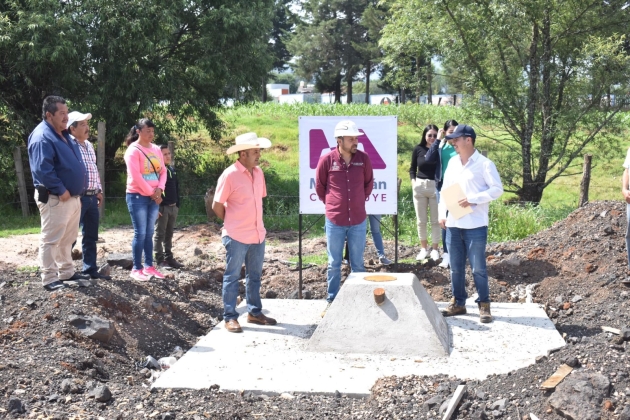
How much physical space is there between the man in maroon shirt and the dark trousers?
2918 millimetres

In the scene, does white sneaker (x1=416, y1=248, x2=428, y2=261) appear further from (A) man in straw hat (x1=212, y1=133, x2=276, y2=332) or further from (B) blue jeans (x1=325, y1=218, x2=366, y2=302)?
(A) man in straw hat (x1=212, y1=133, x2=276, y2=332)

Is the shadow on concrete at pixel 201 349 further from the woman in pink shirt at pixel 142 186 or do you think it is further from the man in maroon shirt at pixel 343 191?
the woman in pink shirt at pixel 142 186

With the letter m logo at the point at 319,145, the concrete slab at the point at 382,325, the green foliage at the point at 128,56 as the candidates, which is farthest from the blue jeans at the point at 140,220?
the green foliage at the point at 128,56

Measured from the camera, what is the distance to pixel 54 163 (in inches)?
279

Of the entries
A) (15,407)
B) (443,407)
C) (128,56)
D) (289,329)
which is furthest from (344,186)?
(128,56)

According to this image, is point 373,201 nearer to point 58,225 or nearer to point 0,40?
point 58,225

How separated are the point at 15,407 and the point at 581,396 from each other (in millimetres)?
3807

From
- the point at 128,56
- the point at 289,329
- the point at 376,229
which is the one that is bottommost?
the point at 289,329

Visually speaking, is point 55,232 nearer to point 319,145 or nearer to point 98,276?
point 98,276

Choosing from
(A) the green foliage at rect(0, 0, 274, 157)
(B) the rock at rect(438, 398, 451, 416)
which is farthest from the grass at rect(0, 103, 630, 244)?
(B) the rock at rect(438, 398, 451, 416)

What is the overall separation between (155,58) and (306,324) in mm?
11019

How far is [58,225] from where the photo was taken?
7.10 meters

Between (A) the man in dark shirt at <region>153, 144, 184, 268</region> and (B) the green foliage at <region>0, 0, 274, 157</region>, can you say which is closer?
(A) the man in dark shirt at <region>153, 144, 184, 268</region>

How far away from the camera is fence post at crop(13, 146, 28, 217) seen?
1543cm
